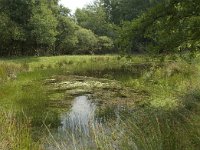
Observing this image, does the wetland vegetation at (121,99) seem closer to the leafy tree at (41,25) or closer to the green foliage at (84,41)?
the leafy tree at (41,25)

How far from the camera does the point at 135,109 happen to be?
12.1 m

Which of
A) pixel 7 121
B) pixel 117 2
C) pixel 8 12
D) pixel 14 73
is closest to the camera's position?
pixel 7 121

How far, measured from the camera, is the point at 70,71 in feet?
90.0

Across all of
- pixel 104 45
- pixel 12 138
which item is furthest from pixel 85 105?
pixel 104 45

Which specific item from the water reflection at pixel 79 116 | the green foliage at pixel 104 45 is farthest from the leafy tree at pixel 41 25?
the water reflection at pixel 79 116

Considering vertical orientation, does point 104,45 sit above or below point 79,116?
below

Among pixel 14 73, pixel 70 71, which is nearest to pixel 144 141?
pixel 14 73

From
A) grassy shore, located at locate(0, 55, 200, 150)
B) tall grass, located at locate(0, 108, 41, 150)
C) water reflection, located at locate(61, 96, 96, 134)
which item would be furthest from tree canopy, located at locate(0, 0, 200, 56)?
tall grass, located at locate(0, 108, 41, 150)

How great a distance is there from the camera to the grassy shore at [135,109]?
20.7 feet

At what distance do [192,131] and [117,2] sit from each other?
70.6 m

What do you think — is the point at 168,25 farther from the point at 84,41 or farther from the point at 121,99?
the point at 84,41

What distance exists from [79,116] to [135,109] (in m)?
1.89

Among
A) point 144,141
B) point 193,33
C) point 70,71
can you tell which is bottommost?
point 70,71

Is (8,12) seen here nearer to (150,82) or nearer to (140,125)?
(150,82)
